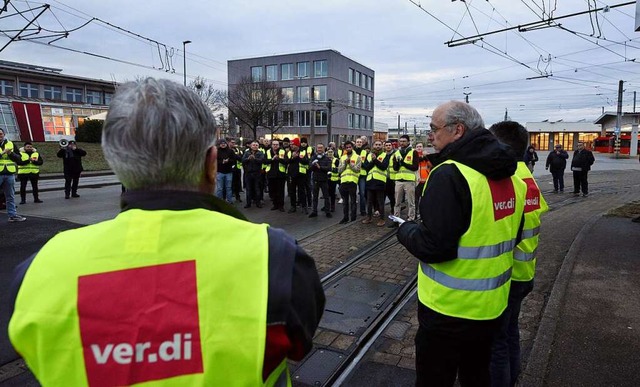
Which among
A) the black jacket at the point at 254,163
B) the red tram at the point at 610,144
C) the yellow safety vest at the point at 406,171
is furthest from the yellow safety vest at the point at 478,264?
the red tram at the point at 610,144

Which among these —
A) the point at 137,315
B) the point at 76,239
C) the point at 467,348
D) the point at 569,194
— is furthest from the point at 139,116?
the point at 569,194

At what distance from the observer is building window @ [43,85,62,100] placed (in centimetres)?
4586

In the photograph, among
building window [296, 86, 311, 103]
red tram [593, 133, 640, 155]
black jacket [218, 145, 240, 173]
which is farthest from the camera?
building window [296, 86, 311, 103]

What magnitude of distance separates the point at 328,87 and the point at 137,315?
2312 inches

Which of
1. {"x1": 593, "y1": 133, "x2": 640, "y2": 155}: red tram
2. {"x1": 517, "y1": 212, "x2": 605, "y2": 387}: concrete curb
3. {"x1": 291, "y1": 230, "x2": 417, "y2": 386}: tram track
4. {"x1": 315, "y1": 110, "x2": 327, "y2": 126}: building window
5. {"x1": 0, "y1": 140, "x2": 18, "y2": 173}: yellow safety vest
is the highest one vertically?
{"x1": 315, "y1": 110, "x2": 327, "y2": 126}: building window

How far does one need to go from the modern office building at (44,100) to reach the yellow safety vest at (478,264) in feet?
114

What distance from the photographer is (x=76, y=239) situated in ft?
3.55

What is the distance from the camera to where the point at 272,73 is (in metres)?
61.8

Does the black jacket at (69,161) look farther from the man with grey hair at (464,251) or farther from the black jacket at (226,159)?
the man with grey hair at (464,251)

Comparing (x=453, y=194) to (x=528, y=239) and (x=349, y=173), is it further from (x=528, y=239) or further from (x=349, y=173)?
(x=349, y=173)

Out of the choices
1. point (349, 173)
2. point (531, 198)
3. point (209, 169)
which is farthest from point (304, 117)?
point (209, 169)

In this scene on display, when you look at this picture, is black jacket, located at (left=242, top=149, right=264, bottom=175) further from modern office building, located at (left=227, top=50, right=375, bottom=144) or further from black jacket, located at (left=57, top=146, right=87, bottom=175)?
modern office building, located at (left=227, top=50, right=375, bottom=144)

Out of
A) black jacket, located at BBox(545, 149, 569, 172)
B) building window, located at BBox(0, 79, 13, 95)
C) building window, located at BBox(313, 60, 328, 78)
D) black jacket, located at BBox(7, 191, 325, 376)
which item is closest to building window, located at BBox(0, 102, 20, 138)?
building window, located at BBox(0, 79, 13, 95)

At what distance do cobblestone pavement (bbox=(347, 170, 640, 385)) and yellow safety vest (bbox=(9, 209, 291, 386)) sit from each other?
2.77m
